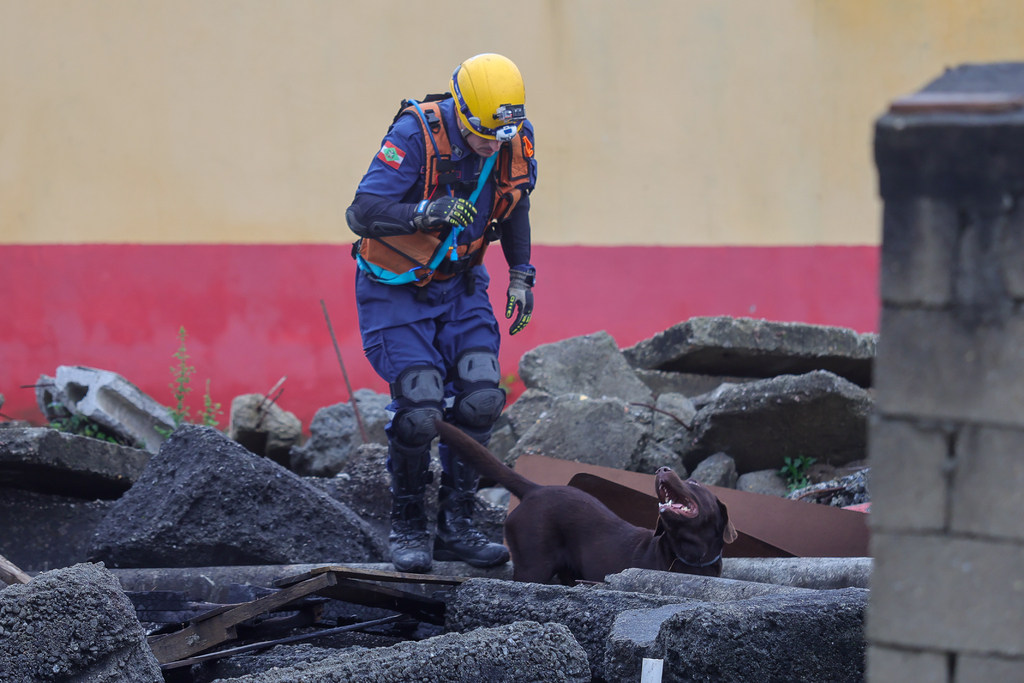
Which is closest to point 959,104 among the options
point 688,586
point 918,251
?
point 918,251

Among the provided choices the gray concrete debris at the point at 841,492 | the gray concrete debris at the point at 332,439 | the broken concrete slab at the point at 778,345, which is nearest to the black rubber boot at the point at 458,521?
the gray concrete debris at the point at 841,492

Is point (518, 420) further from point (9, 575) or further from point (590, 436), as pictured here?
point (9, 575)

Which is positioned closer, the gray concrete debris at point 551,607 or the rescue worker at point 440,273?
the gray concrete debris at point 551,607

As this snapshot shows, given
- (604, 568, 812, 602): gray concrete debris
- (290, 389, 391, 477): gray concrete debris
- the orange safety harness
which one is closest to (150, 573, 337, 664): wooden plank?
(604, 568, 812, 602): gray concrete debris

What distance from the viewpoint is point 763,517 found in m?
3.96

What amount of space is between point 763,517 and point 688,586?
1.06 metres

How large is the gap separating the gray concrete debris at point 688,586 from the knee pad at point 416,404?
865 millimetres

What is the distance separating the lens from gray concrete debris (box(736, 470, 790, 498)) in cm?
501

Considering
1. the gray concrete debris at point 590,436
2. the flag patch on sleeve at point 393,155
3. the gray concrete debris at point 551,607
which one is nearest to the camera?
the gray concrete debris at point 551,607

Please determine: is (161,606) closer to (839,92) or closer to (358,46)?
(358,46)

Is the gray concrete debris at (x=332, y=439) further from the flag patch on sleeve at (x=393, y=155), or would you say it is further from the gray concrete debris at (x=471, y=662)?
the gray concrete debris at (x=471, y=662)

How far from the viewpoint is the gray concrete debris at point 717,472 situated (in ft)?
16.3

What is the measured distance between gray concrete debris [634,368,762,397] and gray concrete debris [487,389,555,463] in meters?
0.84

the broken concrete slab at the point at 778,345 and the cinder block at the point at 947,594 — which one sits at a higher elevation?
the cinder block at the point at 947,594
